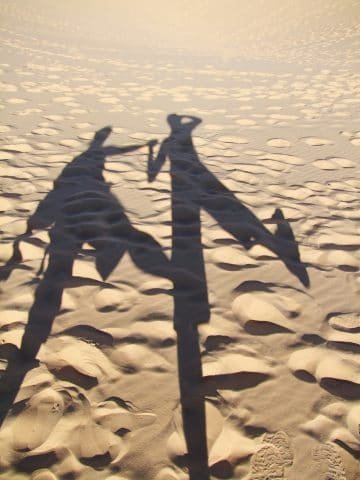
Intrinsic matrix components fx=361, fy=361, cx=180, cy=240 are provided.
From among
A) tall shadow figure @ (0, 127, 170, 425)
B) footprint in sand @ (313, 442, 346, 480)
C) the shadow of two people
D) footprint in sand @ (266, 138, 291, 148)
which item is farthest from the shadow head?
footprint in sand @ (313, 442, 346, 480)

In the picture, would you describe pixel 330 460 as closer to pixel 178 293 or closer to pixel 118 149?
pixel 178 293

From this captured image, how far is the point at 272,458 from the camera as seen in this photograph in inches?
62.8

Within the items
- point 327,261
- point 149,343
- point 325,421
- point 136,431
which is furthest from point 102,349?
point 327,261

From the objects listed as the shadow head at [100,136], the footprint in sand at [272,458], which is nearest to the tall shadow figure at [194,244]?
the footprint in sand at [272,458]

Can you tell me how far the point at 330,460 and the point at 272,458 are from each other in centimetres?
26

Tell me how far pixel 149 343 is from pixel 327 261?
1.51m

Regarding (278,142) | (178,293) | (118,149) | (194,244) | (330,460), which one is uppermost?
(278,142)

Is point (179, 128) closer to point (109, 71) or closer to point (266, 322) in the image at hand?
point (266, 322)

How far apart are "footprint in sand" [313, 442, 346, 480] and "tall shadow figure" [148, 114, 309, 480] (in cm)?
45

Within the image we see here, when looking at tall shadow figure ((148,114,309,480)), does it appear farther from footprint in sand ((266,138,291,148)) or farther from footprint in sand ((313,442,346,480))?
footprint in sand ((266,138,291,148))

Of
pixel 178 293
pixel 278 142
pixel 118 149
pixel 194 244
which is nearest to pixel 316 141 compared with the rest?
pixel 278 142

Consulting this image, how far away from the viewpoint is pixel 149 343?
6.76ft

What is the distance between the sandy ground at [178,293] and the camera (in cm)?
164

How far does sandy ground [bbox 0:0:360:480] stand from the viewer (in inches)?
64.4
